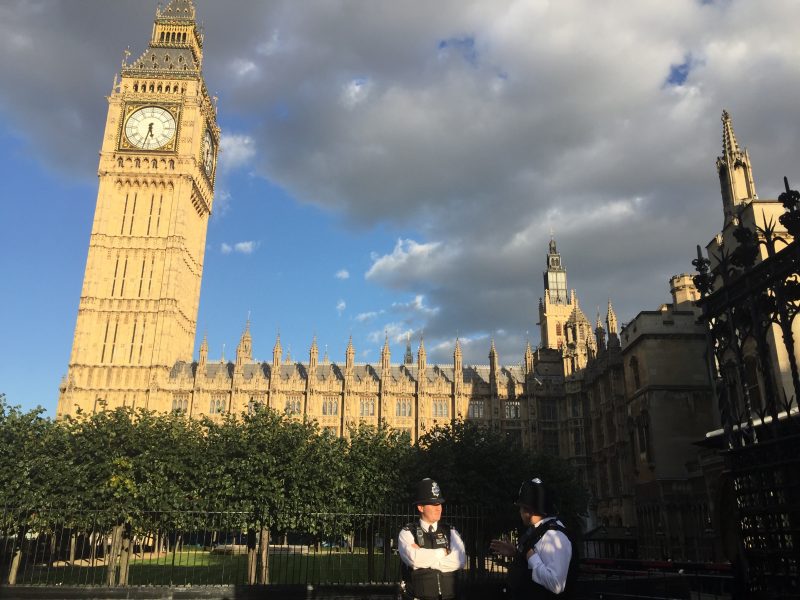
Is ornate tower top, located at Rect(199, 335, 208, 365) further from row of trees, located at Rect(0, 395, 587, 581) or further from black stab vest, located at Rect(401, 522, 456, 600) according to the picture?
black stab vest, located at Rect(401, 522, 456, 600)

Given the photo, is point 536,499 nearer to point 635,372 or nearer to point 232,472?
point 232,472

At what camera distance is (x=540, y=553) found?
17.6 ft

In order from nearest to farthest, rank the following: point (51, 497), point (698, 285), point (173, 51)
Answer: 1. point (698, 285)
2. point (51, 497)
3. point (173, 51)

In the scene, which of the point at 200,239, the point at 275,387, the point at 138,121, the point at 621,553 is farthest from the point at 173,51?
the point at 621,553

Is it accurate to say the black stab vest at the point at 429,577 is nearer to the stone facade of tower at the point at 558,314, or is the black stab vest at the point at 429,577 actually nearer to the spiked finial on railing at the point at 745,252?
the spiked finial on railing at the point at 745,252

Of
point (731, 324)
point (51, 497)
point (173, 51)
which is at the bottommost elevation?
point (51, 497)

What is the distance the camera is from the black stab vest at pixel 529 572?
5.35m

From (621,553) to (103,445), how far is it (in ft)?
87.7

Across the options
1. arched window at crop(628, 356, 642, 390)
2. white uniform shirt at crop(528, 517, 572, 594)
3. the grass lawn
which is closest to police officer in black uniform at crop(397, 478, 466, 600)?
white uniform shirt at crop(528, 517, 572, 594)

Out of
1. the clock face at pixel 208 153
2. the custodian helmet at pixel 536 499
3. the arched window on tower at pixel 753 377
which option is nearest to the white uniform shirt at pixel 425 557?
the custodian helmet at pixel 536 499

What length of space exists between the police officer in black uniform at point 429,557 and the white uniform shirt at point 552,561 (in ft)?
3.90

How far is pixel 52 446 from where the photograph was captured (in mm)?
26516

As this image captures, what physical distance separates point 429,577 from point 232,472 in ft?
72.1

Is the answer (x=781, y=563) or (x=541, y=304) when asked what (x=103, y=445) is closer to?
(x=781, y=563)
